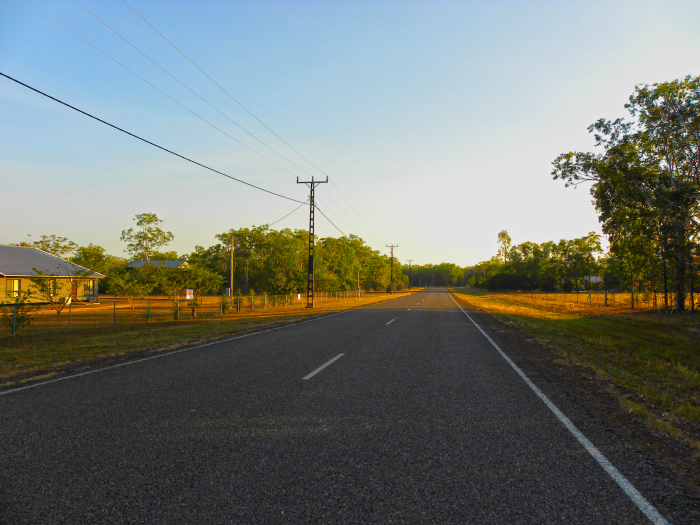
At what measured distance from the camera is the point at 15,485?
3180mm

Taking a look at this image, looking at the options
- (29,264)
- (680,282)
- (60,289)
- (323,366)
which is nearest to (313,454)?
(323,366)

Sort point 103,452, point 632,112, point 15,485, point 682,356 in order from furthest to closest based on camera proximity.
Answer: point 632,112 → point 682,356 → point 103,452 → point 15,485

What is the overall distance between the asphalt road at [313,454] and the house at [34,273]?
96.0ft

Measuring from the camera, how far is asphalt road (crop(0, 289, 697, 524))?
2895 millimetres

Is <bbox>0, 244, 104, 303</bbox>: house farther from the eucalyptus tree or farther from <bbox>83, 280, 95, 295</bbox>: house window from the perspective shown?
the eucalyptus tree

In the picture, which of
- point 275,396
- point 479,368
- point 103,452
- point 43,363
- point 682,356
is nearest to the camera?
point 103,452

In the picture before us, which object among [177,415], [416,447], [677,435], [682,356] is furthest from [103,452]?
[682,356]

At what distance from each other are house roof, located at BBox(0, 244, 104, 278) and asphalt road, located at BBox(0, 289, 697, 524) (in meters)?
31.4

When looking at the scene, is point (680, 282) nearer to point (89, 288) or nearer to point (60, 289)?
point (60, 289)

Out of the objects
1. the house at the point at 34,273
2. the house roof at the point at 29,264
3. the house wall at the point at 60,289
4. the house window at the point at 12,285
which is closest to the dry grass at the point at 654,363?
the house wall at the point at 60,289

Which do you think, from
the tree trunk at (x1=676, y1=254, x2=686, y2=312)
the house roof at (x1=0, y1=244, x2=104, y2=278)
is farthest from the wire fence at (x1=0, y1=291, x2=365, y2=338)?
the tree trunk at (x1=676, y1=254, x2=686, y2=312)

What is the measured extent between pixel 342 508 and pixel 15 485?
2.70 metres

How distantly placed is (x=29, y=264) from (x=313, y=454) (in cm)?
4121

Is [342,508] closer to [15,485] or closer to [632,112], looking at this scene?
[15,485]
